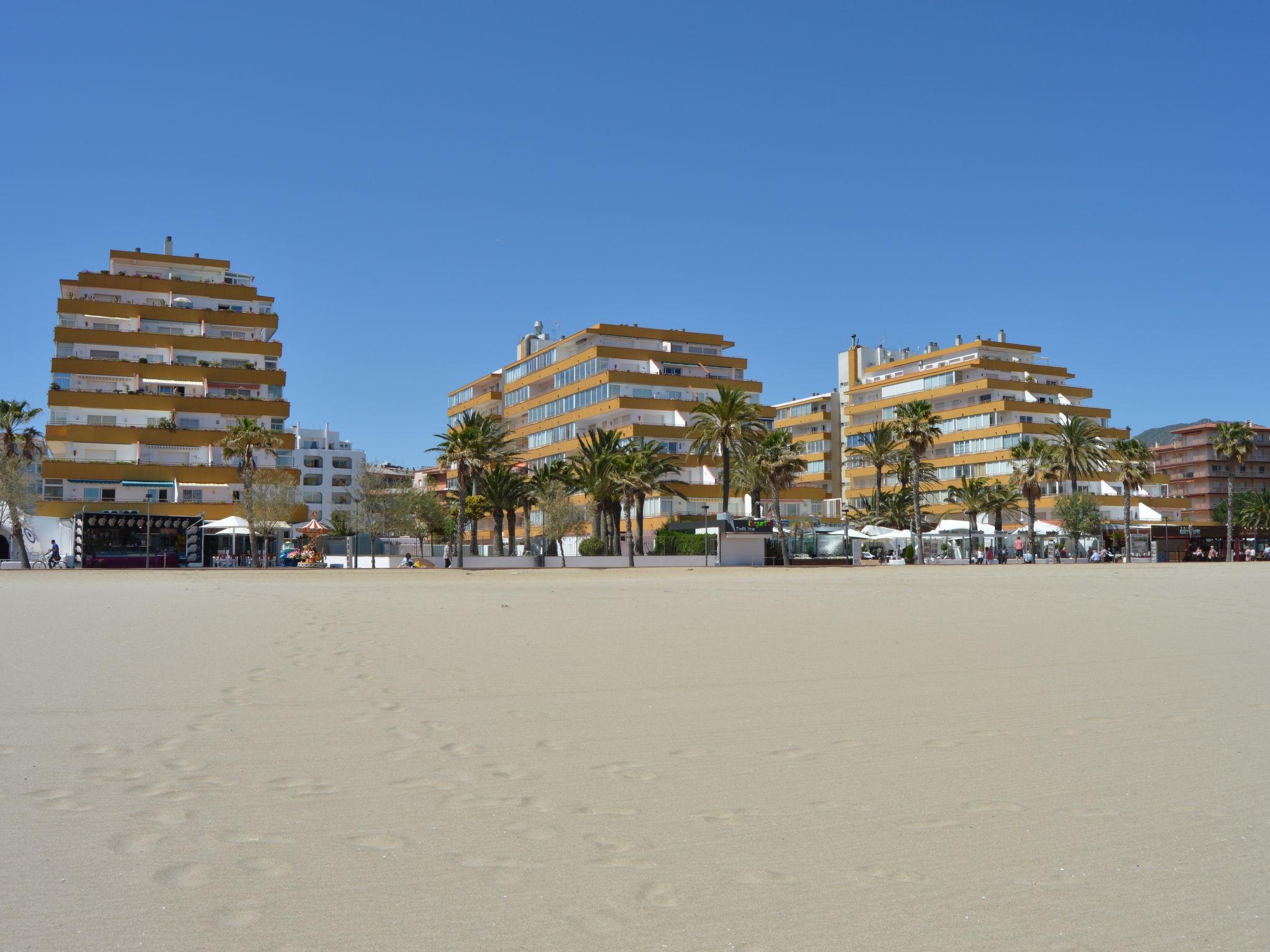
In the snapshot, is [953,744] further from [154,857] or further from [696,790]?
[154,857]

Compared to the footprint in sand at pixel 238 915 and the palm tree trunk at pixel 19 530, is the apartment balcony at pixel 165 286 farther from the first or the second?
the footprint in sand at pixel 238 915

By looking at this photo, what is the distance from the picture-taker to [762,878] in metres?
4.89

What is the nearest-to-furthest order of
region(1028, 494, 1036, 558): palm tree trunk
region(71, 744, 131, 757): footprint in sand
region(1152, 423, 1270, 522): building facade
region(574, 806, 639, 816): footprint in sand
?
region(574, 806, 639, 816): footprint in sand
region(71, 744, 131, 757): footprint in sand
region(1028, 494, 1036, 558): palm tree trunk
region(1152, 423, 1270, 522): building facade

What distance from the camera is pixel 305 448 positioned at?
13850cm

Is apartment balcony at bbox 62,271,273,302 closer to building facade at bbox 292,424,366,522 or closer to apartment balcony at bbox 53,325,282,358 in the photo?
apartment balcony at bbox 53,325,282,358

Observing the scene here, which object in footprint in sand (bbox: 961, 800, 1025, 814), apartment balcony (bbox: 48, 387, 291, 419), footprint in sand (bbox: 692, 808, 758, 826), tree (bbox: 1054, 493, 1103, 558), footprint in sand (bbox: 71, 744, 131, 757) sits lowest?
footprint in sand (bbox: 961, 800, 1025, 814)

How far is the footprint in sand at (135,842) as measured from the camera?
509 centimetres

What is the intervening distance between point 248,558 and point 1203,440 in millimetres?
139391

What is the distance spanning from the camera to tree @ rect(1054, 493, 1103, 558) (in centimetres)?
7662

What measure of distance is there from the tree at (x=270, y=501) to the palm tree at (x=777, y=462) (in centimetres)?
2923

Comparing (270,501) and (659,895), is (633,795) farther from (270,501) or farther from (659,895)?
(270,501)

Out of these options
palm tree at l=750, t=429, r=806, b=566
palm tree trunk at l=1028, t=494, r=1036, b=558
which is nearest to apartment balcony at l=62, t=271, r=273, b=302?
palm tree at l=750, t=429, r=806, b=566

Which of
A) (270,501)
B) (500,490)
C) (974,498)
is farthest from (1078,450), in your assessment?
(270,501)

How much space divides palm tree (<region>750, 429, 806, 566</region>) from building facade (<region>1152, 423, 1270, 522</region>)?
101933 millimetres
